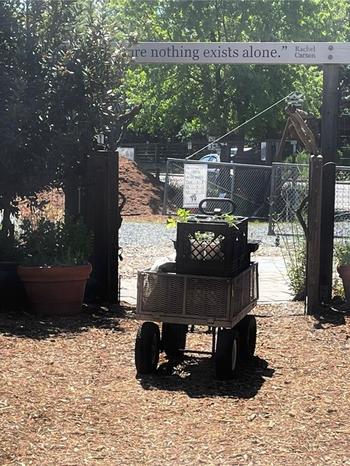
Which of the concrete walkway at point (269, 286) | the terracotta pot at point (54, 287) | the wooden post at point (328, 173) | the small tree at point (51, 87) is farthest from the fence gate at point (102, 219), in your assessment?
the wooden post at point (328, 173)

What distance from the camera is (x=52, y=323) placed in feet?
28.9

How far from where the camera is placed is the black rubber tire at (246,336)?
7223 mm

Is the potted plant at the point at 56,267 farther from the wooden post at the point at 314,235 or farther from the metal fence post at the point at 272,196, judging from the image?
the metal fence post at the point at 272,196

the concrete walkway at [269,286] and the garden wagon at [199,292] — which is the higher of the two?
the garden wagon at [199,292]

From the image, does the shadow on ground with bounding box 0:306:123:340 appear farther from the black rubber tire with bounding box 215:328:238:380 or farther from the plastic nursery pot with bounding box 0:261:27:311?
the black rubber tire with bounding box 215:328:238:380

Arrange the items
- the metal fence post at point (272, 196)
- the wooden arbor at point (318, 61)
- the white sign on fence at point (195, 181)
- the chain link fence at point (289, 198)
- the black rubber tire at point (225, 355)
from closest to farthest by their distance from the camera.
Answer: the black rubber tire at point (225, 355) < the wooden arbor at point (318, 61) < the chain link fence at point (289, 198) < the metal fence post at point (272, 196) < the white sign on fence at point (195, 181)

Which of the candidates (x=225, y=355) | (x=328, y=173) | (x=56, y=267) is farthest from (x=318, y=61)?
(x=225, y=355)

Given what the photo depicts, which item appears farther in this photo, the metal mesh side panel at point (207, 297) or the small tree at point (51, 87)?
the small tree at point (51, 87)

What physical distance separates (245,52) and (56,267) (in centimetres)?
350

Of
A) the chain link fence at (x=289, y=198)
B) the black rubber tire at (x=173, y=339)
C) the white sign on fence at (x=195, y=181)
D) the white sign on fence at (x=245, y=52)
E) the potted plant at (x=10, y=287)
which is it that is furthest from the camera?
the white sign on fence at (x=195, y=181)

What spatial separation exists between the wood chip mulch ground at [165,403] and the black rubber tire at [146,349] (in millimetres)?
88

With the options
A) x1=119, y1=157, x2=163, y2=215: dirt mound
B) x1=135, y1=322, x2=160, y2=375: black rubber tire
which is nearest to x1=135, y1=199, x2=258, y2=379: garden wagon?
x1=135, y1=322, x2=160, y2=375: black rubber tire

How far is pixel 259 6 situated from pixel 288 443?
26.3 m

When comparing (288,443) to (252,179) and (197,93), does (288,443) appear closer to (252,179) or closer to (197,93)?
(252,179)
